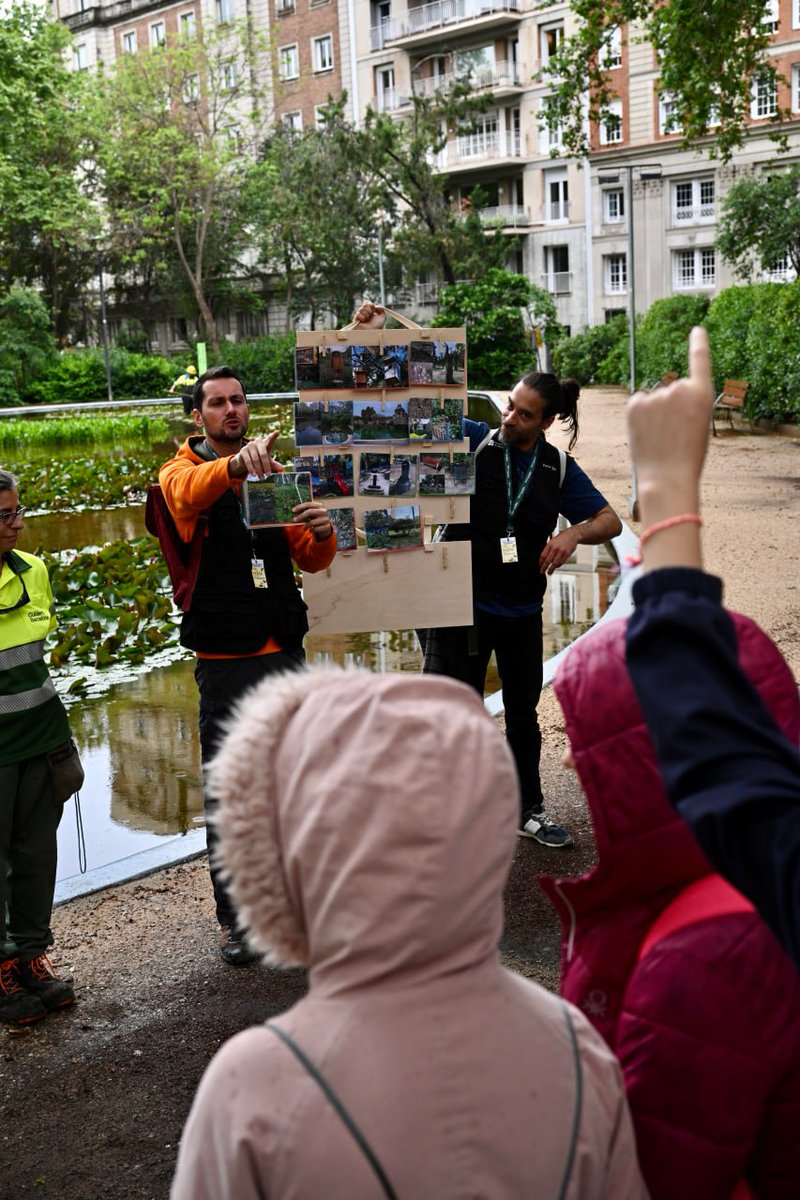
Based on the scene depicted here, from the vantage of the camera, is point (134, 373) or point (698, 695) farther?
point (134, 373)

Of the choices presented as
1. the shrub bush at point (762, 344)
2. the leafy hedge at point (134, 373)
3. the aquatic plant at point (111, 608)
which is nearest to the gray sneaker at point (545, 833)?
the aquatic plant at point (111, 608)

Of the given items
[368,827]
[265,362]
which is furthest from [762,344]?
[265,362]

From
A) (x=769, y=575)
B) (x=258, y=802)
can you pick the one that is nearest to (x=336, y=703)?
(x=258, y=802)

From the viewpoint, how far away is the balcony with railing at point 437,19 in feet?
160

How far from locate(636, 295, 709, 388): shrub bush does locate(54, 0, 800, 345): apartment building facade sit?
11.1m

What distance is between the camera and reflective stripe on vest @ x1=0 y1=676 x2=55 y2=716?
416 centimetres

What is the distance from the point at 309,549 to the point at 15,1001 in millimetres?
1841

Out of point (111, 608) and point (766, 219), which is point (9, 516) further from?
point (766, 219)

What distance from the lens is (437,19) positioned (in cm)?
5134

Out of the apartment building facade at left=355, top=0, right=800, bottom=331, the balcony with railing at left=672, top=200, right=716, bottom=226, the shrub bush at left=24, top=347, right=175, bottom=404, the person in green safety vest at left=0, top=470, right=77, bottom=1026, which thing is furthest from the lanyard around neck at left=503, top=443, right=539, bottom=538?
the balcony with railing at left=672, top=200, right=716, bottom=226

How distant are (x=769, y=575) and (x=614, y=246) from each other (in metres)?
40.3

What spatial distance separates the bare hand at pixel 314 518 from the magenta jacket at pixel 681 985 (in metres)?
2.79

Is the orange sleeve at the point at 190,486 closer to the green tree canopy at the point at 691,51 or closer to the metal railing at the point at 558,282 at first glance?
the green tree canopy at the point at 691,51

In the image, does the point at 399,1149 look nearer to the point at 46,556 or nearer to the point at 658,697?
the point at 658,697
